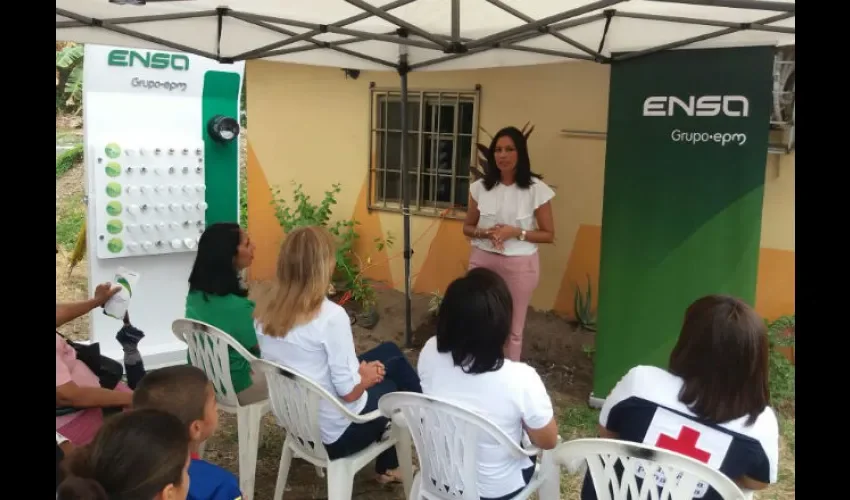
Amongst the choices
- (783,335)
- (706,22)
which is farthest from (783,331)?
(706,22)

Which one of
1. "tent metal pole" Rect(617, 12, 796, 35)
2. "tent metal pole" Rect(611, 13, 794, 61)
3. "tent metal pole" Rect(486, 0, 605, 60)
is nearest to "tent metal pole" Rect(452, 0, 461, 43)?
"tent metal pole" Rect(486, 0, 605, 60)

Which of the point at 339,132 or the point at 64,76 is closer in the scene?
the point at 339,132

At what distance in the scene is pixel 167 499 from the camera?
1450mm

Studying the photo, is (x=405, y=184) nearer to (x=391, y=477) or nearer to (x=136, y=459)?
(x=391, y=477)

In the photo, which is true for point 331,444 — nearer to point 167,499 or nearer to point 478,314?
point 478,314

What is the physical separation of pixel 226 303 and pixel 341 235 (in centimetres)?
362

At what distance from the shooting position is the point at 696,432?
185 cm

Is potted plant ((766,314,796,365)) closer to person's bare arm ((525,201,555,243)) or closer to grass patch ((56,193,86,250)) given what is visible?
person's bare arm ((525,201,555,243))

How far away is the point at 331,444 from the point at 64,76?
1282cm

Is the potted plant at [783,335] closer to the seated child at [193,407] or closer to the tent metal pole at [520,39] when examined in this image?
the tent metal pole at [520,39]

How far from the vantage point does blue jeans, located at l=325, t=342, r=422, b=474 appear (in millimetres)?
2557

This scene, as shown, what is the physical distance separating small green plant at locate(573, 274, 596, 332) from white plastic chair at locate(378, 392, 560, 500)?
3116 mm

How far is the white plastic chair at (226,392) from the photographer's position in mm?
2836
